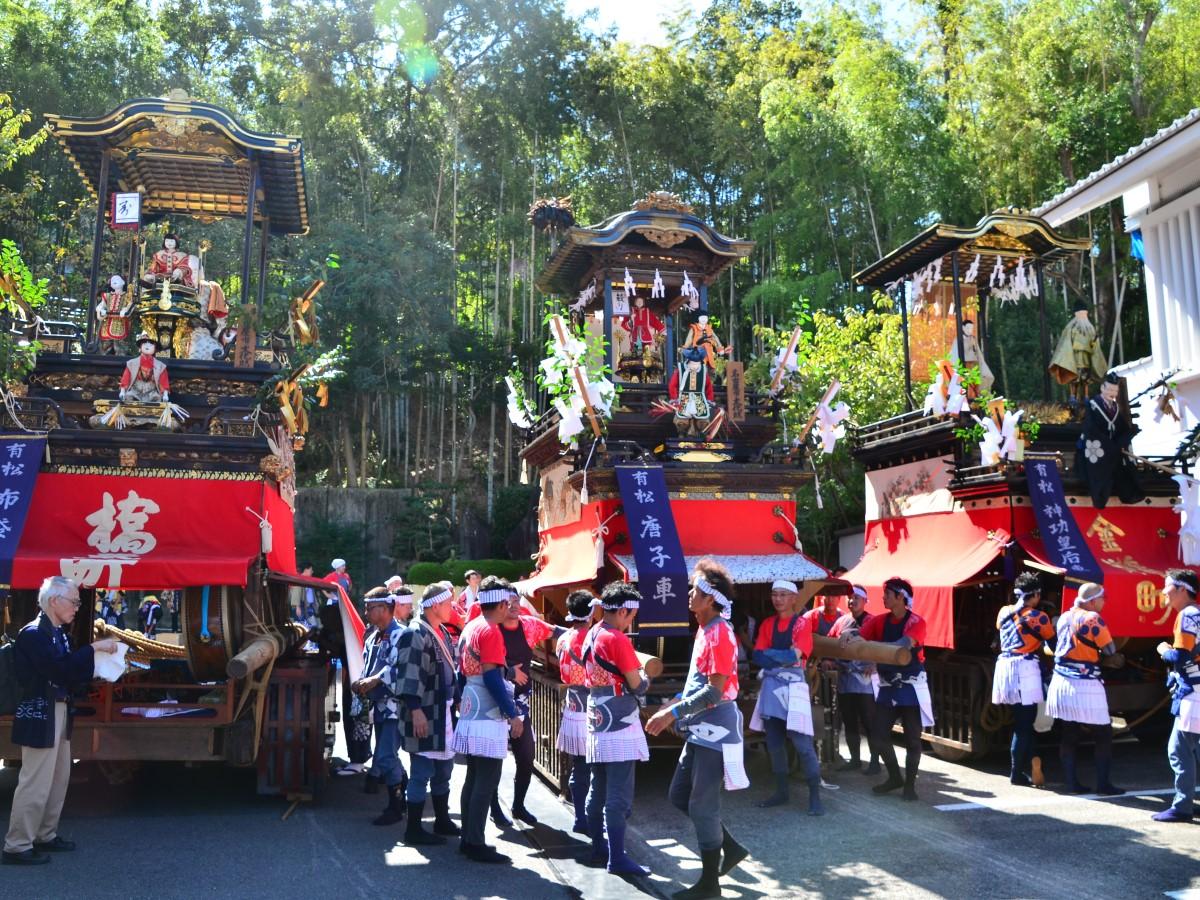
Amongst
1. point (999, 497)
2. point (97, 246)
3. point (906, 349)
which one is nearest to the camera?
point (97, 246)

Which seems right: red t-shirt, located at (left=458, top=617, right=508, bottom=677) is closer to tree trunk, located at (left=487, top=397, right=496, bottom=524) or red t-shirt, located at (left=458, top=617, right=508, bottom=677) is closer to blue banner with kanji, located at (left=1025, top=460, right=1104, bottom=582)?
blue banner with kanji, located at (left=1025, top=460, right=1104, bottom=582)

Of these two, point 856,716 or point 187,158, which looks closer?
point 856,716

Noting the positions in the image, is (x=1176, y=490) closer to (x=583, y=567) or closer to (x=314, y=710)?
(x=583, y=567)

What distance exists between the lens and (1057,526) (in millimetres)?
9477

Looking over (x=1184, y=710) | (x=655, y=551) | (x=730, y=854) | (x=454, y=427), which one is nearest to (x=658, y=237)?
(x=655, y=551)

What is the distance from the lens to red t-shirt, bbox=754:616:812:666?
7492 millimetres

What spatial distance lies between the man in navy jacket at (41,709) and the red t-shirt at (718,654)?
3.73 metres

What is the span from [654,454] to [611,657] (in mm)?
4868

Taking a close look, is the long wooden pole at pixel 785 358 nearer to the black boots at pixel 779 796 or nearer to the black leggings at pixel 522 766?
the black boots at pixel 779 796

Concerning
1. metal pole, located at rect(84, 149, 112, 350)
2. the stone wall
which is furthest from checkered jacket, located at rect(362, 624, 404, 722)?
the stone wall

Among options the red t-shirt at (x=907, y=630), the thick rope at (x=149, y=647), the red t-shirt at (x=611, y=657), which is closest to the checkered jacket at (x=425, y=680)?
the red t-shirt at (x=611, y=657)

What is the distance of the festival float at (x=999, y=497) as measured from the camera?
931cm

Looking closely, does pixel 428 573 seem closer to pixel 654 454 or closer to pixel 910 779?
pixel 654 454

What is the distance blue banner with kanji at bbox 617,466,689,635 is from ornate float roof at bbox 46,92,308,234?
15.1 ft
